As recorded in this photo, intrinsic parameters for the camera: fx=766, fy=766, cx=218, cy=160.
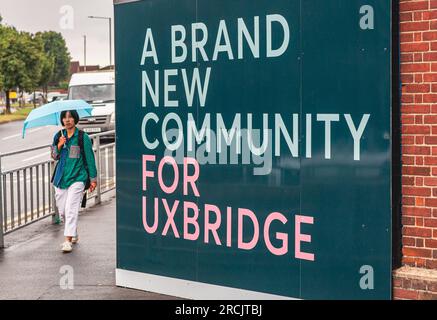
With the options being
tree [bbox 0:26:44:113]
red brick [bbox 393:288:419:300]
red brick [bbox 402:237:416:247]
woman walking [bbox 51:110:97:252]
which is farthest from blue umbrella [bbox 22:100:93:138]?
tree [bbox 0:26:44:113]

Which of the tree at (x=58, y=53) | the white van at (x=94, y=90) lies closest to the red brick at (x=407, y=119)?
the white van at (x=94, y=90)

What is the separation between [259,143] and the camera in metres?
6.45

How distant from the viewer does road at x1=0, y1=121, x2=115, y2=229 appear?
1109 cm

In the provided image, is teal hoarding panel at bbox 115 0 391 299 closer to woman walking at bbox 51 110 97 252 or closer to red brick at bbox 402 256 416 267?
red brick at bbox 402 256 416 267

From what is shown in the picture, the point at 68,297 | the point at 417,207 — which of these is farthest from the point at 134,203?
the point at 417,207

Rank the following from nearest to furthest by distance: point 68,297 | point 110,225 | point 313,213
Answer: point 313,213 < point 68,297 < point 110,225

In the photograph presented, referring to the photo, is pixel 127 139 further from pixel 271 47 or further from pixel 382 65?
pixel 382 65

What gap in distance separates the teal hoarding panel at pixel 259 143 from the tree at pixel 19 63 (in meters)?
60.2

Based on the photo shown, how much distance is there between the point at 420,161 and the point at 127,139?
9.75 feet

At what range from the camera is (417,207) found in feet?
19.1

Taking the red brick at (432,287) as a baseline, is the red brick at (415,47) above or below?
above

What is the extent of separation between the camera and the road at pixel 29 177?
11.1 meters

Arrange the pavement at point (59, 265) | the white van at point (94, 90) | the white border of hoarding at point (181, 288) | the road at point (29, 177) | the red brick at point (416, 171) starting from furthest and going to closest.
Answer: the white van at point (94, 90) < the road at point (29, 177) < the pavement at point (59, 265) < the white border of hoarding at point (181, 288) < the red brick at point (416, 171)

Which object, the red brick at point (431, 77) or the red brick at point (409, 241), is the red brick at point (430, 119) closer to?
the red brick at point (431, 77)
